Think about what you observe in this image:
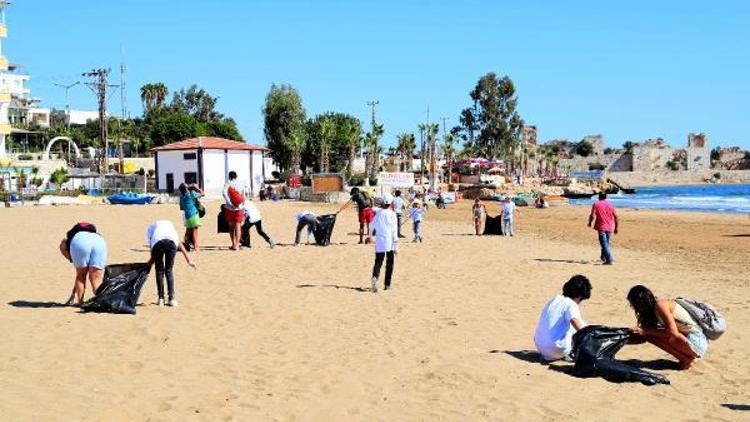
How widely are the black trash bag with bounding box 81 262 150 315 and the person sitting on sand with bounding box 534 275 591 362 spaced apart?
5.00 meters

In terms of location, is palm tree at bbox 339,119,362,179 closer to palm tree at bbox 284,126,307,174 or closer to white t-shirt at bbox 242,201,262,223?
palm tree at bbox 284,126,307,174

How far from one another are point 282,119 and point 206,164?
25.7 m

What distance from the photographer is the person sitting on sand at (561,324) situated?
7191mm

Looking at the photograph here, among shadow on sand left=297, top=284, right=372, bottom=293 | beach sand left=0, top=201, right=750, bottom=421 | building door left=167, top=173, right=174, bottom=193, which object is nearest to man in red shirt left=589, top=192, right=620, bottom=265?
beach sand left=0, top=201, right=750, bottom=421

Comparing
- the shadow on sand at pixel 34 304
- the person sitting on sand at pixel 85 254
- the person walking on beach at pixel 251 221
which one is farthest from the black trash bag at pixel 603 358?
the person walking on beach at pixel 251 221

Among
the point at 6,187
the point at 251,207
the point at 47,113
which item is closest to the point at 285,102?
the point at 6,187

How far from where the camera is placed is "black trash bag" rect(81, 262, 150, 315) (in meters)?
9.32

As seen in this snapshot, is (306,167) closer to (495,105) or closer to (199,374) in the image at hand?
(495,105)

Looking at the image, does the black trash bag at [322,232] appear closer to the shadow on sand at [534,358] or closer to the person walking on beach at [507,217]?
the person walking on beach at [507,217]

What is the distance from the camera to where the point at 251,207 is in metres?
17.3

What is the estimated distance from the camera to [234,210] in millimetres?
16672

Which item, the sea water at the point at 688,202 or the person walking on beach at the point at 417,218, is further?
the sea water at the point at 688,202

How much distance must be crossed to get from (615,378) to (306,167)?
7644cm

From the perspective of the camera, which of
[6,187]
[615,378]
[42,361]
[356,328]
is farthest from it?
[6,187]
